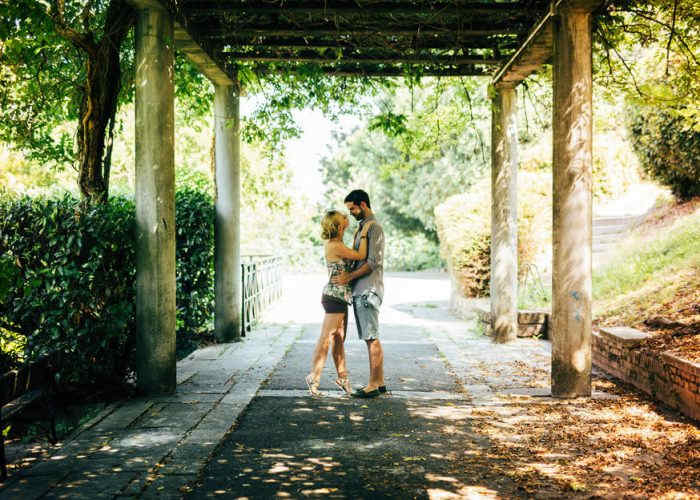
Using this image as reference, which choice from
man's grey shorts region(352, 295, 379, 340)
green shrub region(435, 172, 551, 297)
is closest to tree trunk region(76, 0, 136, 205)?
man's grey shorts region(352, 295, 379, 340)

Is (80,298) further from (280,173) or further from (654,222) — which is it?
(654,222)

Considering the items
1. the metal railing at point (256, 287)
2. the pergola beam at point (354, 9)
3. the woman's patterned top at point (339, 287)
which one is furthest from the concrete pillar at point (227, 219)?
the woman's patterned top at point (339, 287)

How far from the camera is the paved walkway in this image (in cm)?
406

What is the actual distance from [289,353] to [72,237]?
401cm

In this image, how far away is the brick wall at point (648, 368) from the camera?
213 inches

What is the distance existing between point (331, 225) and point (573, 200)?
2503 mm

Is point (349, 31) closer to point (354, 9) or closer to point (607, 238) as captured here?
point (354, 9)

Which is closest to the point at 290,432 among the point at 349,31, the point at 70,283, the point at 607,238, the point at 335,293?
the point at 335,293

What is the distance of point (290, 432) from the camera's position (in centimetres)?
525

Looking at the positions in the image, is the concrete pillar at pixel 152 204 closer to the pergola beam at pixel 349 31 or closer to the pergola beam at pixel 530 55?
the pergola beam at pixel 349 31

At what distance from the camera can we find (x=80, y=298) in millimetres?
5875

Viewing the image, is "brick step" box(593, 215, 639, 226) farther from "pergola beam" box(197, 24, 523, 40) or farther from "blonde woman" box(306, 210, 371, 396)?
"blonde woman" box(306, 210, 371, 396)

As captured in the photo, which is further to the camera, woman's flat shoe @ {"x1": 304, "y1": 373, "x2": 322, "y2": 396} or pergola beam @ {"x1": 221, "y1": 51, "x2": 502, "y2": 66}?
pergola beam @ {"x1": 221, "y1": 51, "x2": 502, "y2": 66}

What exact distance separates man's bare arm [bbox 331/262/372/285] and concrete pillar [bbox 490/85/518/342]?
13.8ft
